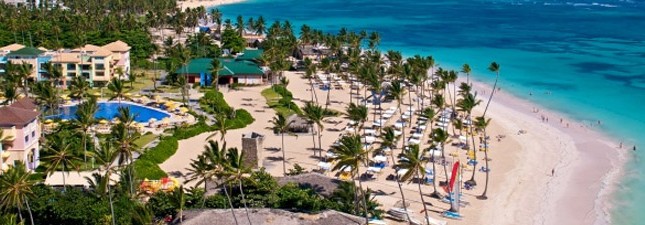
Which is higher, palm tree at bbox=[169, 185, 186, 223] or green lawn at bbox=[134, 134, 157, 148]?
palm tree at bbox=[169, 185, 186, 223]

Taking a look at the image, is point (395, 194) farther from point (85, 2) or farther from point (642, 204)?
point (85, 2)

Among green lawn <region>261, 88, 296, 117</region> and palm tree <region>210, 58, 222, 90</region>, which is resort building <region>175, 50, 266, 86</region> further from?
green lawn <region>261, 88, 296, 117</region>

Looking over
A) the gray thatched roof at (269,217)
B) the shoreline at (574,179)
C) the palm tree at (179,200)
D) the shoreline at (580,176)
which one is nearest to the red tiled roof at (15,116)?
the palm tree at (179,200)

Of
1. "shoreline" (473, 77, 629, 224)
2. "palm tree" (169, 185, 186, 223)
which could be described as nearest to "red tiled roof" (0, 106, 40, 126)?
"palm tree" (169, 185, 186, 223)

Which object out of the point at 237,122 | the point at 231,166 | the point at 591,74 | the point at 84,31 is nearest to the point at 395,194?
the point at 231,166

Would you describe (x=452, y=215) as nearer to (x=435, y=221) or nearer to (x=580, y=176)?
(x=435, y=221)

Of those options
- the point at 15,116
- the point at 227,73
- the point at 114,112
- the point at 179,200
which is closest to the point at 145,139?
the point at 114,112

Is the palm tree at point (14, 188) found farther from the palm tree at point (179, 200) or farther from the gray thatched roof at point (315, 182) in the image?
the gray thatched roof at point (315, 182)
